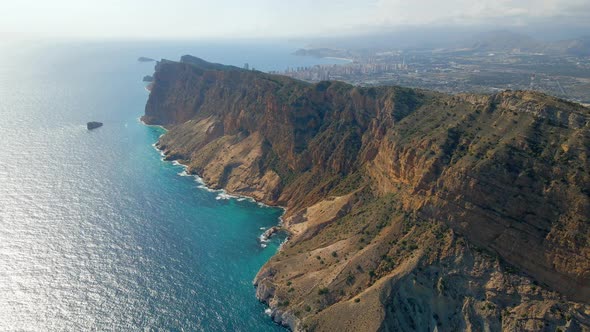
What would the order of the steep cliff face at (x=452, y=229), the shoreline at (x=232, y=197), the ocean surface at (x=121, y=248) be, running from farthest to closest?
the shoreline at (x=232, y=197), the ocean surface at (x=121, y=248), the steep cliff face at (x=452, y=229)

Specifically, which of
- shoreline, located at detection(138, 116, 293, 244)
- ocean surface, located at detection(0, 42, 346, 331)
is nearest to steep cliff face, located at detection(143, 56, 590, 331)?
shoreline, located at detection(138, 116, 293, 244)

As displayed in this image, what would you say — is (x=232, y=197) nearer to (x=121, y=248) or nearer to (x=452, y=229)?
(x=121, y=248)

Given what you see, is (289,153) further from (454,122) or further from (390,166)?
(454,122)

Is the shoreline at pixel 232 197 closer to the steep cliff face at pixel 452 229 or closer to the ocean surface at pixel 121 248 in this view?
the ocean surface at pixel 121 248

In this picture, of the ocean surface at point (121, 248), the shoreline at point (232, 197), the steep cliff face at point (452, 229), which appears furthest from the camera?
the shoreline at point (232, 197)

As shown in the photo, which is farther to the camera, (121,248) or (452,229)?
(121,248)

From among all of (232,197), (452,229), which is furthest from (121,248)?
(452,229)

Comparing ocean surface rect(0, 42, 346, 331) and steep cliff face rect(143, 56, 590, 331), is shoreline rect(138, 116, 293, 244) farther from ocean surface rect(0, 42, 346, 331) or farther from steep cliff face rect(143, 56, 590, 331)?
steep cliff face rect(143, 56, 590, 331)

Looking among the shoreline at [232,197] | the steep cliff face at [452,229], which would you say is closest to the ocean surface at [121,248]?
the shoreline at [232,197]

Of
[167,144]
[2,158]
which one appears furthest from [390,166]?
[2,158]
